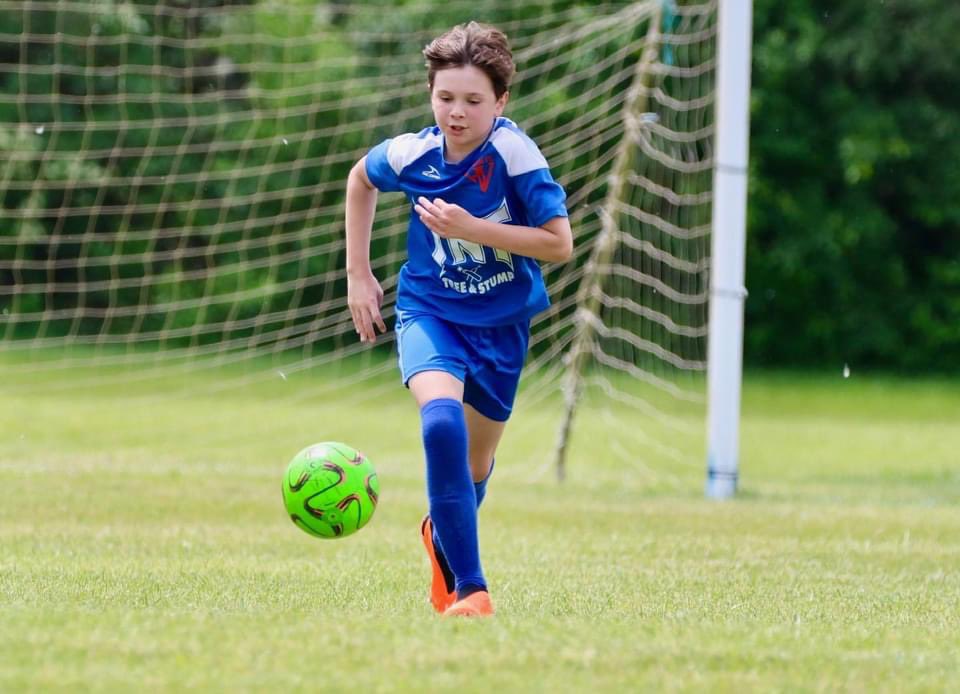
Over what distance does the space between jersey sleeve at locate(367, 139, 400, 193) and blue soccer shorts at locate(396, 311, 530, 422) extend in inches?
17.7

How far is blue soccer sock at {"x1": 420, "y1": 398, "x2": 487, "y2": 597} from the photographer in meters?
4.76

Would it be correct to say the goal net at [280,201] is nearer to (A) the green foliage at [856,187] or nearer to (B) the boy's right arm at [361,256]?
(A) the green foliage at [856,187]

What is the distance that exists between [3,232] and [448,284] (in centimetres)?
1320

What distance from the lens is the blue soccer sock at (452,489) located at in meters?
4.76

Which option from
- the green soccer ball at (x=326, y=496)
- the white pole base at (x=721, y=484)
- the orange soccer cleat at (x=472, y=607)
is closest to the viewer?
the orange soccer cleat at (x=472, y=607)

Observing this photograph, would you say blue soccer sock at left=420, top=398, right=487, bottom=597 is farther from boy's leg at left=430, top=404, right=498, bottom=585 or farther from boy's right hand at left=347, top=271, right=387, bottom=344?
boy's right hand at left=347, top=271, right=387, bottom=344

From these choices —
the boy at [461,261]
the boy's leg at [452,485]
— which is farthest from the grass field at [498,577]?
the boy at [461,261]

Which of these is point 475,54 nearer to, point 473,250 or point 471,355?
point 473,250

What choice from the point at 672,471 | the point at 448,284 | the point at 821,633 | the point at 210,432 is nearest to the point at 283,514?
the point at 448,284

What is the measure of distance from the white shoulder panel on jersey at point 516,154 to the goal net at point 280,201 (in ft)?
25.4

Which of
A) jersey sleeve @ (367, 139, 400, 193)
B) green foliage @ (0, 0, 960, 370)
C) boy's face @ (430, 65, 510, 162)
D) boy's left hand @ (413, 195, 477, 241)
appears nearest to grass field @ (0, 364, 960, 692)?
boy's left hand @ (413, 195, 477, 241)

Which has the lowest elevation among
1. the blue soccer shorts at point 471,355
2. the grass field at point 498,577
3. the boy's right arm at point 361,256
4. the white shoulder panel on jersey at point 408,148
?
the grass field at point 498,577

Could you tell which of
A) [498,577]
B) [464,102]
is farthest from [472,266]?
[498,577]

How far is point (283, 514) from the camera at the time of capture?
8.91m
